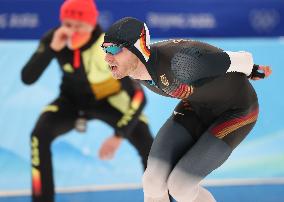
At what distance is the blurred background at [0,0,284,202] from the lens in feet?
15.1

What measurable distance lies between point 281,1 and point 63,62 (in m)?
3.25

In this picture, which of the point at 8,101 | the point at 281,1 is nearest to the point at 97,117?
the point at 8,101

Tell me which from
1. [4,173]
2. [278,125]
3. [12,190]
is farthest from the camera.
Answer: [278,125]

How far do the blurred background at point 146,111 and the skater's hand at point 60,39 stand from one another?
95cm

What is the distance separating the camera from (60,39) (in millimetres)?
4582

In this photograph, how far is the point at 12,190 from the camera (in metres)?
4.51

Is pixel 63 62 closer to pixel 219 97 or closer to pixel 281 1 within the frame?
pixel 219 97

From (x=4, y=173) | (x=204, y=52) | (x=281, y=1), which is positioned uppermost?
(x=204, y=52)

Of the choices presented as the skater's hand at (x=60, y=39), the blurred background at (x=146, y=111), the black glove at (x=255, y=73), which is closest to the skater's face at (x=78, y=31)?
the skater's hand at (x=60, y=39)

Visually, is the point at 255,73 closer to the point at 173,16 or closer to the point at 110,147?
the point at 110,147

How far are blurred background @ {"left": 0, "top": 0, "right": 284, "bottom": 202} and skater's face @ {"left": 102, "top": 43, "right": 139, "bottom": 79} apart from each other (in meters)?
1.58

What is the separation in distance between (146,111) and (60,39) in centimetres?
130

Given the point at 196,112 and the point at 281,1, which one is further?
the point at 281,1

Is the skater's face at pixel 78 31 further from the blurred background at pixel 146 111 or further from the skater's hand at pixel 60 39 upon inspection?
the blurred background at pixel 146 111
